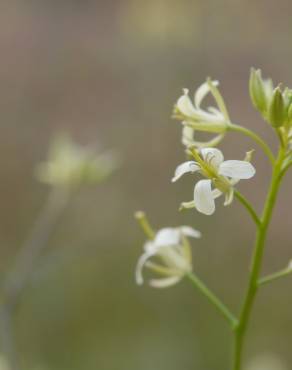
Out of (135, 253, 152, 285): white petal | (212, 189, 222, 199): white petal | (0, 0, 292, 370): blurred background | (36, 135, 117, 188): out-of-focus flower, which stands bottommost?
(0, 0, 292, 370): blurred background

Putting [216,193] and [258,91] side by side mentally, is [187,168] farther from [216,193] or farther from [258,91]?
[258,91]

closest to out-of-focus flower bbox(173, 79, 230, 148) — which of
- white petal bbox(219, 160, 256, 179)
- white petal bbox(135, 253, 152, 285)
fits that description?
white petal bbox(219, 160, 256, 179)

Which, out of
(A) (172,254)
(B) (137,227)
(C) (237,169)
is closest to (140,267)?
(A) (172,254)

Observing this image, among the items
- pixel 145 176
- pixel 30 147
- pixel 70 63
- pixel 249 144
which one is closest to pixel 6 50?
pixel 70 63

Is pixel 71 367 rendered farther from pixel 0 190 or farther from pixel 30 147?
pixel 30 147

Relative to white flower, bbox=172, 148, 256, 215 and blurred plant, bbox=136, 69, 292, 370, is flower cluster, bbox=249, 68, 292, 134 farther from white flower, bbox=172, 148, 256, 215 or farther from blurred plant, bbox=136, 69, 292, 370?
white flower, bbox=172, 148, 256, 215

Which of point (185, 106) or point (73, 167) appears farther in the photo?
point (73, 167)

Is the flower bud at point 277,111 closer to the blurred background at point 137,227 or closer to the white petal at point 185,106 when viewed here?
the white petal at point 185,106

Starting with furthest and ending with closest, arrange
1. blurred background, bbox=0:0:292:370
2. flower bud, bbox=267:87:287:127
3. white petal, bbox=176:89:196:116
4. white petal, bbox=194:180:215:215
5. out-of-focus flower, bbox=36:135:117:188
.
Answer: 1. blurred background, bbox=0:0:292:370
2. out-of-focus flower, bbox=36:135:117:188
3. white petal, bbox=176:89:196:116
4. flower bud, bbox=267:87:287:127
5. white petal, bbox=194:180:215:215
